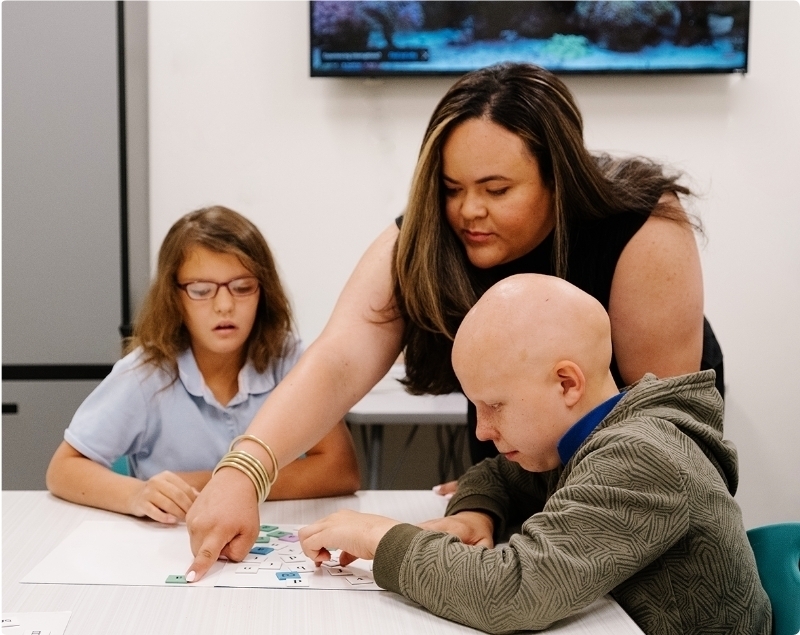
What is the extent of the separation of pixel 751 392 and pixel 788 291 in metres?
0.40

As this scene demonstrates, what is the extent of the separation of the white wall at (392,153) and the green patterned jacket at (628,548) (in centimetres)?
219

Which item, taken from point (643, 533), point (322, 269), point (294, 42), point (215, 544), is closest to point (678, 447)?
point (643, 533)

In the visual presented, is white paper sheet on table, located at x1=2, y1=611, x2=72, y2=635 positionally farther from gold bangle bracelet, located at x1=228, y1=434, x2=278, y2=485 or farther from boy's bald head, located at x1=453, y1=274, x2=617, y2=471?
boy's bald head, located at x1=453, y1=274, x2=617, y2=471

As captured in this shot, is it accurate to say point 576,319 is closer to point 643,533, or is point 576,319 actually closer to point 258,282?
point 643,533

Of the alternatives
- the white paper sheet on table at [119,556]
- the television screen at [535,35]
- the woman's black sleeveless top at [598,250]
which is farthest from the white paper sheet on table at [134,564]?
the television screen at [535,35]

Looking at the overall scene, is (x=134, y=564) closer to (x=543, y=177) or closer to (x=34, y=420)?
(x=543, y=177)

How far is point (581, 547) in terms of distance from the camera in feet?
3.01

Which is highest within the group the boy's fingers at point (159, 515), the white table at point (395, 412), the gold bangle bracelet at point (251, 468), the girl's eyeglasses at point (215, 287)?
the girl's eyeglasses at point (215, 287)

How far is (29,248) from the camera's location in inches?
116

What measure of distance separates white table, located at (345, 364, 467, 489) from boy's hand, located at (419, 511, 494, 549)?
975 mm

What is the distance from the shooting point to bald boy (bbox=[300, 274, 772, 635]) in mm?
917

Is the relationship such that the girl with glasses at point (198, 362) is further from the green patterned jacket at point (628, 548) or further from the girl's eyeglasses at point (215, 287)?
the green patterned jacket at point (628, 548)

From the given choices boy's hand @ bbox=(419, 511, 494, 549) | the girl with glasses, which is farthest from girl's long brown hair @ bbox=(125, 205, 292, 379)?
boy's hand @ bbox=(419, 511, 494, 549)

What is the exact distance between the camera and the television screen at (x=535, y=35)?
3.00 metres
